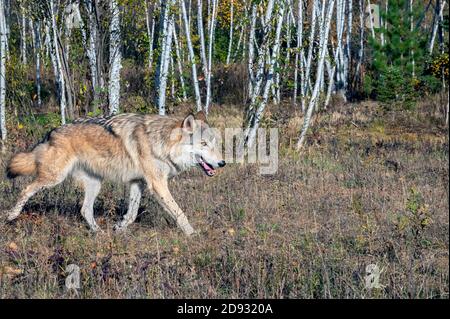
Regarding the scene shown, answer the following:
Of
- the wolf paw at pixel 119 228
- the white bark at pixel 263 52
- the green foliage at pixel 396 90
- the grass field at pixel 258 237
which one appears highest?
the white bark at pixel 263 52

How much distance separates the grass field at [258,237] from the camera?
5.09 m

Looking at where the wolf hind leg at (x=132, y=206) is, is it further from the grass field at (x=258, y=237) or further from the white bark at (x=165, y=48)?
Answer: the white bark at (x=165, y=48)

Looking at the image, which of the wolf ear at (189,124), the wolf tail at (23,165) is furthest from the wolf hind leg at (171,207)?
the wolf tail at (23,165)

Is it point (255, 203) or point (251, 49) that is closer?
point (255, 203)

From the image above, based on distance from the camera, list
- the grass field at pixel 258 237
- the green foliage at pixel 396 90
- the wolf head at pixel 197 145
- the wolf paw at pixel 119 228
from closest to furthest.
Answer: the grass field at pixel 258 237 → the wolf paw at pixel 119 228 → the wolf head at pixel 197 145 → the green foliage at pixel 396 90

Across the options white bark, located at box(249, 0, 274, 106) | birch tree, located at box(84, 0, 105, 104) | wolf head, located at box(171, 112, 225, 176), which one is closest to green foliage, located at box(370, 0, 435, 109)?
white bark, located at box(249, 0, 274, 106)

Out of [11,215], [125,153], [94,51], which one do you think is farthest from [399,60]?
[11,215]

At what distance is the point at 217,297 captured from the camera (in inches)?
195

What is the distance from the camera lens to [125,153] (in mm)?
7555

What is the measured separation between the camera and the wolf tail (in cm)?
757

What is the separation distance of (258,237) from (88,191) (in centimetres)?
234

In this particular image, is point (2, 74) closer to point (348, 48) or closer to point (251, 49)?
point (251, 49)

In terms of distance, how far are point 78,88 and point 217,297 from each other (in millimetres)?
7631
